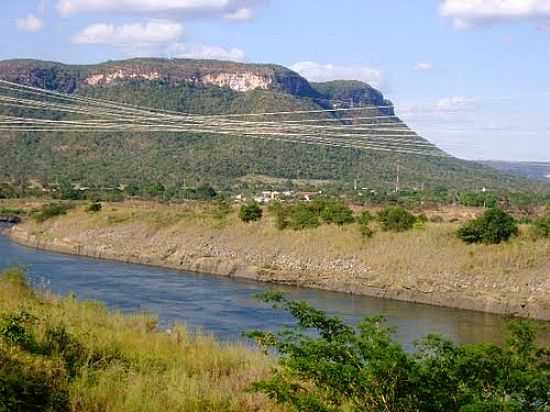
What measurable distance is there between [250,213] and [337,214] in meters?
5.03

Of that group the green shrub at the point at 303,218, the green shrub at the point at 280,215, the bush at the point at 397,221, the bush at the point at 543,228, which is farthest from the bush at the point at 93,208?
the bush at the point at 543,228

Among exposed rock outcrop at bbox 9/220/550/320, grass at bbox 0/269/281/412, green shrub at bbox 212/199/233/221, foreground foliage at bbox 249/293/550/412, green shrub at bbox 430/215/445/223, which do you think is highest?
foreground foliage at bbox 249/293/550/412

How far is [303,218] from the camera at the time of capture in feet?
127

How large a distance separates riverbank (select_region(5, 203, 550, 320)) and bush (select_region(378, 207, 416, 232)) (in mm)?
465

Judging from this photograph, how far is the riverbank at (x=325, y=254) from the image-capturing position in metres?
30.1

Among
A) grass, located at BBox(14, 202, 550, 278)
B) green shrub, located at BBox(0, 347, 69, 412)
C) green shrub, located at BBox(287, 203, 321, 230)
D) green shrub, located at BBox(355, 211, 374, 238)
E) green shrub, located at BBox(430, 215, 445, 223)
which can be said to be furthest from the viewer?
green shrub, located at BBox(287, 203, 321, 230)

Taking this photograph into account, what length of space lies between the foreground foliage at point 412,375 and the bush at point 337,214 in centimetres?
3115

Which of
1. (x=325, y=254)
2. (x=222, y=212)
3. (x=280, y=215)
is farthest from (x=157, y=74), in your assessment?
(x=325, y=254)

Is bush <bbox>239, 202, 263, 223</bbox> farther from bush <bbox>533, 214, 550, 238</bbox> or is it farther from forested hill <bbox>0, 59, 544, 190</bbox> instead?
forested hill <bbox>0, 59, 544, 190</bbox>

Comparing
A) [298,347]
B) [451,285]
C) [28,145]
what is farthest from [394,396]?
[28,145]

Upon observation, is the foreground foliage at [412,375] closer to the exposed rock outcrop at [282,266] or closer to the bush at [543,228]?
the exposed rock outcrop at [282,266]

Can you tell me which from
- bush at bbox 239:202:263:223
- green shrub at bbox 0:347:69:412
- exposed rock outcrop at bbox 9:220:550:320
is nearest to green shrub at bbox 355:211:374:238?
exposed rock outcrop at bbox 9:220:550:320

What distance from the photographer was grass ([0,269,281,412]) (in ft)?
20.4

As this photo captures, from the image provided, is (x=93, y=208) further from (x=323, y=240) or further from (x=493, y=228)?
(x=493, y=228)
